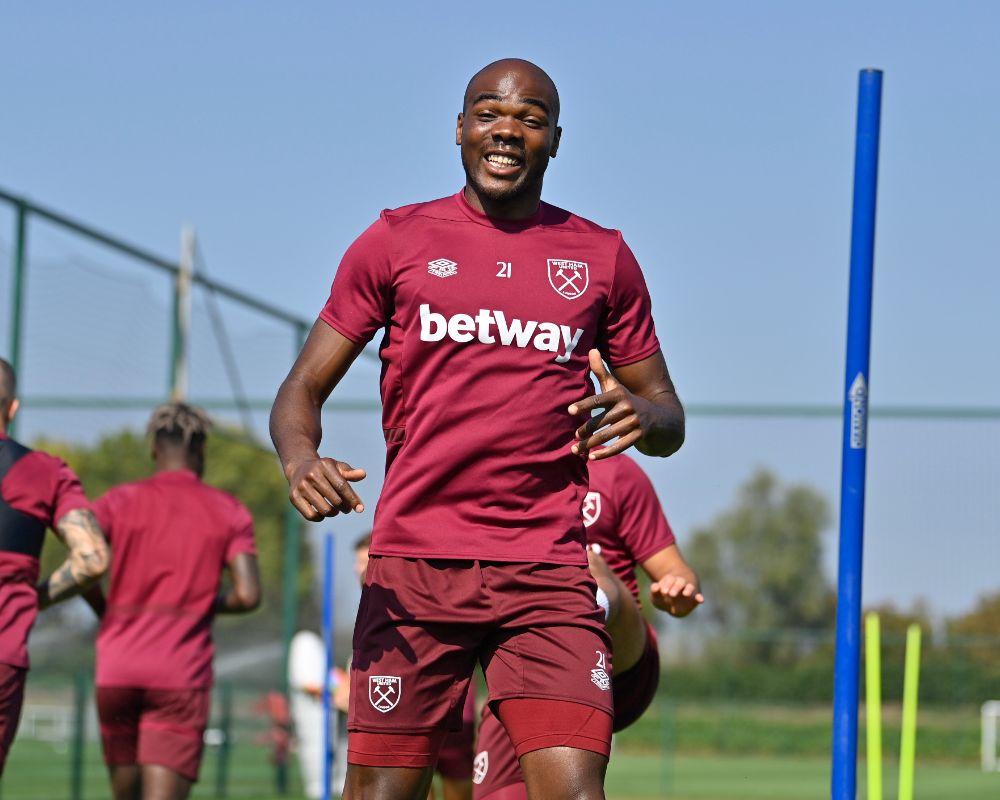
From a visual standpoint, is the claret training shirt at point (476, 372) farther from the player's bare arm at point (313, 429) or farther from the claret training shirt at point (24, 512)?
the claret training shirt at point (24, 512)

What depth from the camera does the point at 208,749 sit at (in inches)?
591

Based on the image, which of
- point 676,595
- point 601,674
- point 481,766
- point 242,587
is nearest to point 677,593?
point 676,595

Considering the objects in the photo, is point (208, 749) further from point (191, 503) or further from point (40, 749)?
point (191, 503)

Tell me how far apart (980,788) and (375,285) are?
15.4 meters

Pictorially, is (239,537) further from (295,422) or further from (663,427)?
(663,427)

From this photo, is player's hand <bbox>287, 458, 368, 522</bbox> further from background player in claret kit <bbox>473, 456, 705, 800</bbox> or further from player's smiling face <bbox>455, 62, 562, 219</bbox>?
background player in claret kit <bbox>473, 456, 705, 800</bbox>

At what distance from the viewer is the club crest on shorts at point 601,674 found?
11.9 feet

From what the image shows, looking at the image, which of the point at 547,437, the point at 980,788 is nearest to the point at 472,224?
the point at 547,437

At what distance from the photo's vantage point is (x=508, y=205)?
12.7 feet

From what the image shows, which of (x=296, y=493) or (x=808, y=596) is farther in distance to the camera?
(x=808, y=596)

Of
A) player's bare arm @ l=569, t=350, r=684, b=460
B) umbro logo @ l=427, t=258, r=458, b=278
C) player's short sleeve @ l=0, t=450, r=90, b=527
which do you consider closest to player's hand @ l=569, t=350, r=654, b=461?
player's bare arm @ l=569, t=350, r=684, b=460

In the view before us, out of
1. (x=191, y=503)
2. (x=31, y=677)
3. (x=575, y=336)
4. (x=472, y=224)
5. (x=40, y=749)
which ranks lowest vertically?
(x=40, y=749)

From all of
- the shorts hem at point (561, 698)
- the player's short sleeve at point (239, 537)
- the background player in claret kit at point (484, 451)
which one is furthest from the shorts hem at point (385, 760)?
the player's short sleeve at point (239, 537)

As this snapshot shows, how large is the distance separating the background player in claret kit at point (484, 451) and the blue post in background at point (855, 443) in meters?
0.59
